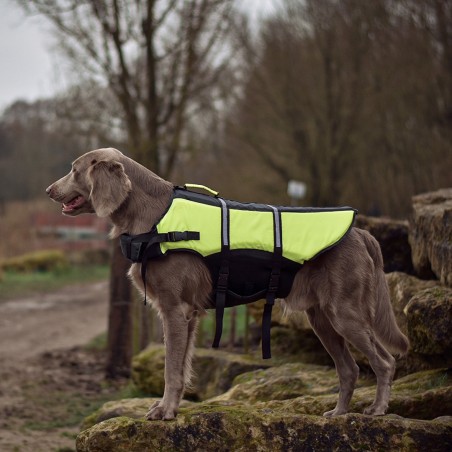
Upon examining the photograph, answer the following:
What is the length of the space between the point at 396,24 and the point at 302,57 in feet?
15.3

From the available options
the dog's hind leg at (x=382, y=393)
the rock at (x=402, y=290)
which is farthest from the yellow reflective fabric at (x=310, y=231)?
the rock at (x=402, y=290)

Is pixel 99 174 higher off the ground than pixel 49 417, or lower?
higher

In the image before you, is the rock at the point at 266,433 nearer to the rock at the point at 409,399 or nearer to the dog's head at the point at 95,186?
the rock at the point at 409,399

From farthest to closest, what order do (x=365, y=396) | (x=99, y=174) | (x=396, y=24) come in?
(x=396, y=24) → (x=365, y=396) → (x=99, y=174)

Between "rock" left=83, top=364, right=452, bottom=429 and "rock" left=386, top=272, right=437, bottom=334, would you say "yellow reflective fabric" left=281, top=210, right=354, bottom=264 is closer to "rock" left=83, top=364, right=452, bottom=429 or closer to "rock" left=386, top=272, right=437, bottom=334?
"rock" left=83, top=364, right=452, bottom=429

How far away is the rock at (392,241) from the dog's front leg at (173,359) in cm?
333

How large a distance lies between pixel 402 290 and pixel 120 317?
5.52 metres

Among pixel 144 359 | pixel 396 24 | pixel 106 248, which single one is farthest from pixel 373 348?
pixel 106 248

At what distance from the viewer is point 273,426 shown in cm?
487

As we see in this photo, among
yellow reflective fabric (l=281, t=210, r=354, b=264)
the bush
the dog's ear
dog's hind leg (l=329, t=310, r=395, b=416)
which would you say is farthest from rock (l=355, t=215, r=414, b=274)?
the bush

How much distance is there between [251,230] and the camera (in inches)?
205

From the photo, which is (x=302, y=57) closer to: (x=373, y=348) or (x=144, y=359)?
(x=144, y=359)

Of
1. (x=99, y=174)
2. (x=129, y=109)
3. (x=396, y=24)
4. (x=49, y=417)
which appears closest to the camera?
(x=99, y=174)

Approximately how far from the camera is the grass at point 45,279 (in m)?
20.8
